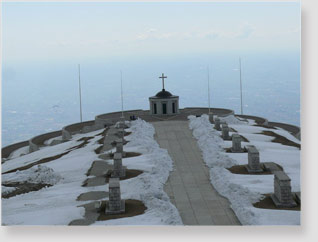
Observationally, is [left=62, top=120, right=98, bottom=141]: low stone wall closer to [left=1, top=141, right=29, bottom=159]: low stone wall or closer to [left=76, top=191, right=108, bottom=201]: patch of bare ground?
[left=1, top=141, right=29, bottom=159]: low stone wall

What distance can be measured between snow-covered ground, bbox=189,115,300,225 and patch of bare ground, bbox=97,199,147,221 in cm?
368

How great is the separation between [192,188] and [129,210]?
172 inches

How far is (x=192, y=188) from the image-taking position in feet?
74.5

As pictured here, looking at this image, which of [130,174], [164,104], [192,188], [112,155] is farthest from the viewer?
[164,104]

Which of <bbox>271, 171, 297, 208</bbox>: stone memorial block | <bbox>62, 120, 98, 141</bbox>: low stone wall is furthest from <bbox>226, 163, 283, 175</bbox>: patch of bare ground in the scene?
<bbox>62, 120, 98, 141</bbox>: low stone wall

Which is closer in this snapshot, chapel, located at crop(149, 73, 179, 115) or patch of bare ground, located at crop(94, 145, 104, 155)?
patch of bare ground, located at crop(94, 145, 104, 155)

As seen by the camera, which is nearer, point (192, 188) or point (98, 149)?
point (192, 188)

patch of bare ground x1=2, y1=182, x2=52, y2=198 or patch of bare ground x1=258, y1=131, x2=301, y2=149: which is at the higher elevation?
patch of bare ground x1=258, y1=131, x2=301, y2=149

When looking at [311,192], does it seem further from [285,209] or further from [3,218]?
[3,218]

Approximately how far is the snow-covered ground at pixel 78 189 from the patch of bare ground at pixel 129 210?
264 mm

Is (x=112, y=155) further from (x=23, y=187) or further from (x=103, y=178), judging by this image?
(x=23, y=187)

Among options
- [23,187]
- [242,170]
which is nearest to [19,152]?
[23,187]

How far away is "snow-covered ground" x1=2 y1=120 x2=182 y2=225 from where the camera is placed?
18.3 m

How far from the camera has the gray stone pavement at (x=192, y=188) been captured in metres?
18.5
